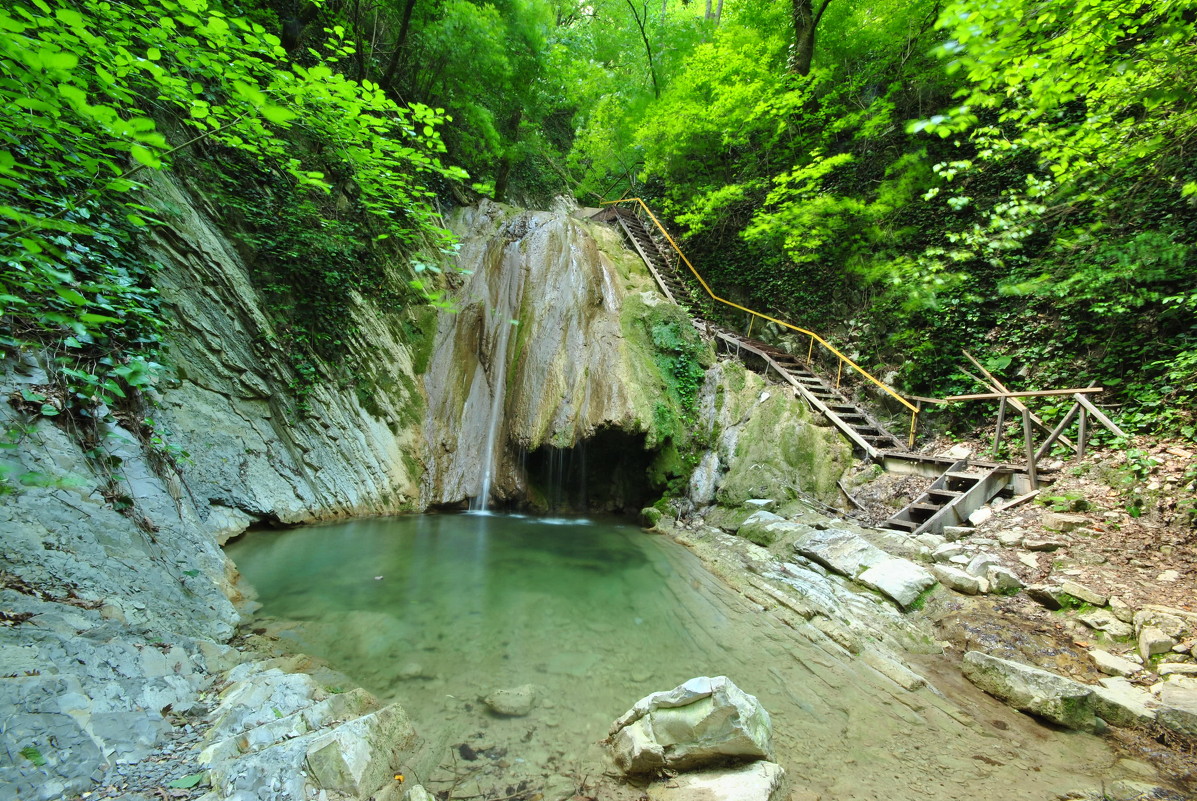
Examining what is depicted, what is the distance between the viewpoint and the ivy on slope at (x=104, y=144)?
1731 millimetres

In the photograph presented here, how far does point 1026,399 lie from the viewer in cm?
606

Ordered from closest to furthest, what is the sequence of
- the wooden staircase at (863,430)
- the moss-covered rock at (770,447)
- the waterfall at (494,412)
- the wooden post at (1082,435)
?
1. the wooden post at (1082,435)
2. the wooden staircase at (863,430)
3. the moss-covered rock at (770,447)
4. the waterfall at (494,412)

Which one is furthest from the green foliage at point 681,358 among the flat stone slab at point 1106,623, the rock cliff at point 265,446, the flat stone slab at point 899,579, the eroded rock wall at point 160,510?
the flat stone slab at point 1106,623

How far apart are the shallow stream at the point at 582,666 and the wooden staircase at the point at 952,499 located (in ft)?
8.03

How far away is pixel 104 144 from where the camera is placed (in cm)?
210

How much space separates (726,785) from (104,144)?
412 centimetres

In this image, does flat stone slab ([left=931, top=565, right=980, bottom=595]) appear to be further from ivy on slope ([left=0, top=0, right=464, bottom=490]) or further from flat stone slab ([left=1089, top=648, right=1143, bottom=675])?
ivy on slope ([left=0, top=0, right=464, bottom=490])

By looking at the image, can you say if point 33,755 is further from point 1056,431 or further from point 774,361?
point 774,361

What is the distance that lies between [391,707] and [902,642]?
3.83 meters

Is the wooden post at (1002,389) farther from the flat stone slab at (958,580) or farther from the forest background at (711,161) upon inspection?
the flat stone slab at (958,580)

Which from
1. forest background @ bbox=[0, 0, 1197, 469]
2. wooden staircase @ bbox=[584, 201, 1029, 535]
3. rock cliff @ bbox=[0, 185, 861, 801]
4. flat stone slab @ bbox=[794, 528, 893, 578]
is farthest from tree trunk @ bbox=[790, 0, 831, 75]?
flat stone slab @ bbox=[794, 528, 893, 578]

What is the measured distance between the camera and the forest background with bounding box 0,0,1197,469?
2.58 m

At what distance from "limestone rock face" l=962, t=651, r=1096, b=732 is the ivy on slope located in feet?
16.6

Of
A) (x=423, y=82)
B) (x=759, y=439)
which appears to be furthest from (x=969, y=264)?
(x=423, y=82)
